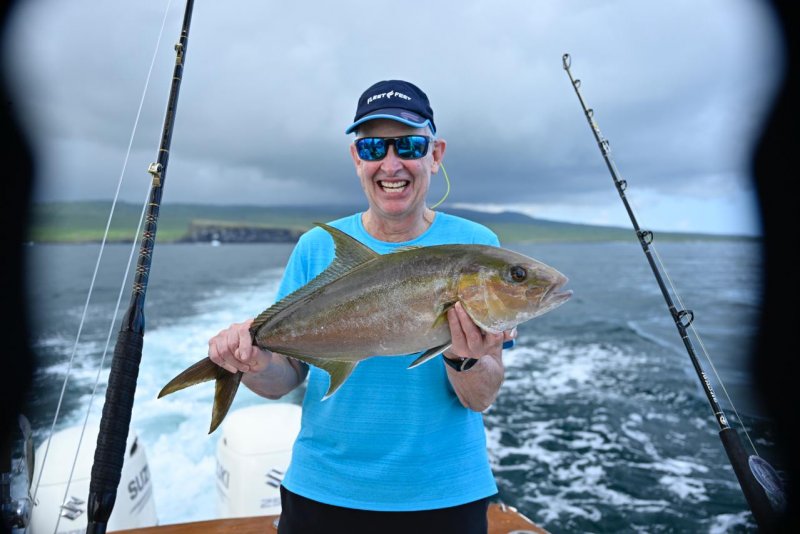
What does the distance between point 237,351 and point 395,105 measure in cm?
147

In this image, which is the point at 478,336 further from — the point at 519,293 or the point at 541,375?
the point at 541,375

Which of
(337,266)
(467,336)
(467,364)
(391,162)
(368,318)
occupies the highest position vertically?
(391,162)

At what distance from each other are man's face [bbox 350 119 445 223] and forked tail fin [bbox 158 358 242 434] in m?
1.15

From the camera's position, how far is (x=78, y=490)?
4301 mm

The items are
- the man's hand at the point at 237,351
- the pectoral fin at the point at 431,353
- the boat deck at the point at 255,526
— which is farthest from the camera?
the boat deck at the point at 255,526

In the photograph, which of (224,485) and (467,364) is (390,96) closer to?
(467,364)

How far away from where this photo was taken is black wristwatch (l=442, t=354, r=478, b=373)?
2238 millimetres

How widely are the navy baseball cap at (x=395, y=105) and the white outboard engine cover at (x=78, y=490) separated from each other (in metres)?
3.80

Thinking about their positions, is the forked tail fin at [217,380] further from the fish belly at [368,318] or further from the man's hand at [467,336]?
the man's hand at [467,336]

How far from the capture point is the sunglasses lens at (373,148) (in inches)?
99.9

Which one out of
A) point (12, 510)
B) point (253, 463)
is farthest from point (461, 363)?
point (253, 463)

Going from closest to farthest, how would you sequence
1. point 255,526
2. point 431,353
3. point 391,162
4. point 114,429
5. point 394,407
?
point 431,353 → point 114,429 → point 394,407 → point 391,162 → point 255,526

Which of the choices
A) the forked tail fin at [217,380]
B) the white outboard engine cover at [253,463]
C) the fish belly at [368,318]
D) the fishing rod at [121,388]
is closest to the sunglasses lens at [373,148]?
the fish belly at [368,318]

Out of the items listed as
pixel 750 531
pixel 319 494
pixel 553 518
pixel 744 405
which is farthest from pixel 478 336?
pixel 744 405
